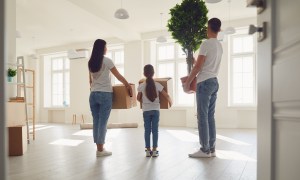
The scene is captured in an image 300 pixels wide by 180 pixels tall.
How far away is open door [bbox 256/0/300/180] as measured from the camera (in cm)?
83

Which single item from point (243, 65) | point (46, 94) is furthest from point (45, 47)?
point (243, 65)

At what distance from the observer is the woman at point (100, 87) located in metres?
3.20

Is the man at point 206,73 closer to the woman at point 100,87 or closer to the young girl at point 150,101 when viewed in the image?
the young girl at point 150,101

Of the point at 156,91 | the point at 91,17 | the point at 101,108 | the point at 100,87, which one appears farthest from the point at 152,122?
the point at 91,17

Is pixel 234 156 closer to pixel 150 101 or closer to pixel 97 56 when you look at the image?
pixel 150 101

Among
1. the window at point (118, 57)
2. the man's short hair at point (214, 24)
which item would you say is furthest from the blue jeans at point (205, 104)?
the window at point (118, 57)

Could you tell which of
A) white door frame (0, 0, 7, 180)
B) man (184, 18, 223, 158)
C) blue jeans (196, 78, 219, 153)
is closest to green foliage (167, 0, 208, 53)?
man (184, 18, 223, 158)

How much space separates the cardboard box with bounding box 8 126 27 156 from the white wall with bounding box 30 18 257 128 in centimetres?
593

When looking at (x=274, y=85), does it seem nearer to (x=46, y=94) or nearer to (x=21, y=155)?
(x=21, y=155)

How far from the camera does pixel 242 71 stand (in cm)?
870

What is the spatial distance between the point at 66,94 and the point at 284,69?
12.1 m

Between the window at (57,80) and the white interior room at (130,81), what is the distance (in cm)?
5

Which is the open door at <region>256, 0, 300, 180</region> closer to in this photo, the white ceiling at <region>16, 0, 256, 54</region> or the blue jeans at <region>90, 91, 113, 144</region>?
the blue jeans at <region>90, 91, 113, 144</region>

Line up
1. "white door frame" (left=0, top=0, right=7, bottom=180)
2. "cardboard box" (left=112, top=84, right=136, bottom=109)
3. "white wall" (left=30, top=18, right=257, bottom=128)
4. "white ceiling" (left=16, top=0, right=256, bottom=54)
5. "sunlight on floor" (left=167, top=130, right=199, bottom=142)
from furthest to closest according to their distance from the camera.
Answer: "white wall" (left=30, top=18, right=257, bottom=128)
"white ceiling" (left=16, top=0, right=256, bottom=54)
"sunlight on floor" (left=167, top=130, right=199, bottom=142)
"cardboard box" (left=112, top=84, right=136, bottom=109)
"white door frame" (left=0, top=0, right=7, bottom=180)
